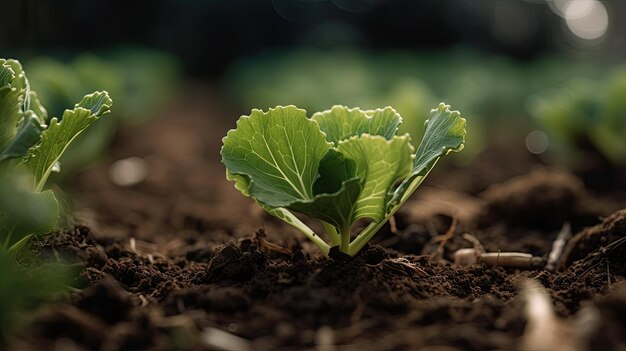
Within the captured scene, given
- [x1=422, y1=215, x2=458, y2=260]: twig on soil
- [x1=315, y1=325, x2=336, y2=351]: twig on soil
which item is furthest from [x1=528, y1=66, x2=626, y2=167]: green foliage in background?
[x1=315, y1=325, x2=336, y2=351]: twig on soil

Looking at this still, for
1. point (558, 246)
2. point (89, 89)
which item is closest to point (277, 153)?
point (558, 246)

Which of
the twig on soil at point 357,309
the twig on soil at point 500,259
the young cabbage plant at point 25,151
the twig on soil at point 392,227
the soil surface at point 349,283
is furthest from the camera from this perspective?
the twig on soil at point 392,227

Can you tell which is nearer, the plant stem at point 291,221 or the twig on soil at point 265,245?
the plant stem at point 291,221

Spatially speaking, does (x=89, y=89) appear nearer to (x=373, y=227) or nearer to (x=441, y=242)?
(x=441, y=242)

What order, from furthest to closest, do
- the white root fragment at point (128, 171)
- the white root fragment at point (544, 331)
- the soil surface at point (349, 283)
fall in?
1. the white root fragment at point (128, 171)
2. the soil surface at point (349, 283)
3. the white root fragment at point (544, 331)

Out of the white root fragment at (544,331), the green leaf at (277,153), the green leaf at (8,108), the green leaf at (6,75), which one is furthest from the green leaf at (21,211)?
the white root fragment at (544,331)

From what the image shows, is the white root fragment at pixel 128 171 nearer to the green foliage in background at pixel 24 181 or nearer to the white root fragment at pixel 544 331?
the green foliage in background at pixel 24 181

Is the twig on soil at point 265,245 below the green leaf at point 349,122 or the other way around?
below

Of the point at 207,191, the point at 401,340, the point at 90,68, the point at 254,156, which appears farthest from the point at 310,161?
the point at 90,68
